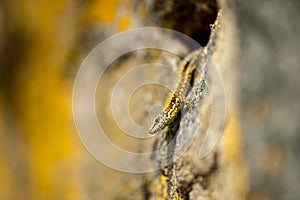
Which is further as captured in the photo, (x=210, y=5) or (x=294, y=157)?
(x=210, y=5)

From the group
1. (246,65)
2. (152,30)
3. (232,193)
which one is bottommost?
(232,193)

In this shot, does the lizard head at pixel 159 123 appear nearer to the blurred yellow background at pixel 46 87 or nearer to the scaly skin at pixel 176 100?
the scaly skin at pixel 176 100

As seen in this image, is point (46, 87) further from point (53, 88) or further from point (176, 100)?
point (176, 100)

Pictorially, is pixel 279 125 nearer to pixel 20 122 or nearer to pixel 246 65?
pixel 246 65

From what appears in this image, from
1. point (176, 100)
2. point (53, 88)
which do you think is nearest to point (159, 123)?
point (176, 100)

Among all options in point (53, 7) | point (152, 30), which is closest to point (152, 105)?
point (152, 30)

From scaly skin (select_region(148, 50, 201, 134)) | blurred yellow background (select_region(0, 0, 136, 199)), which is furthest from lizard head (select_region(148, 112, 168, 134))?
blurred yellow background (select_region(0, 0, 136, 199))

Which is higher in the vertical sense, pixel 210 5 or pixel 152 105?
pixel 210 5

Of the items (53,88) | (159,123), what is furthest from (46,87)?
(159,123)

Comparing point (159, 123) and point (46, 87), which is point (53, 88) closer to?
point (46, 87)

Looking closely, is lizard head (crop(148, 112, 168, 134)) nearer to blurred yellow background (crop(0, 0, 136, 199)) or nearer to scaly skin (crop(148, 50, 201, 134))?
scaly skin (crop(148, 50, 201, 134))

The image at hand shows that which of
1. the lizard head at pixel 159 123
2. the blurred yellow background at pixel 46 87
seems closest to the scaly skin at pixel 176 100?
the lizard head at pixel 159 123
